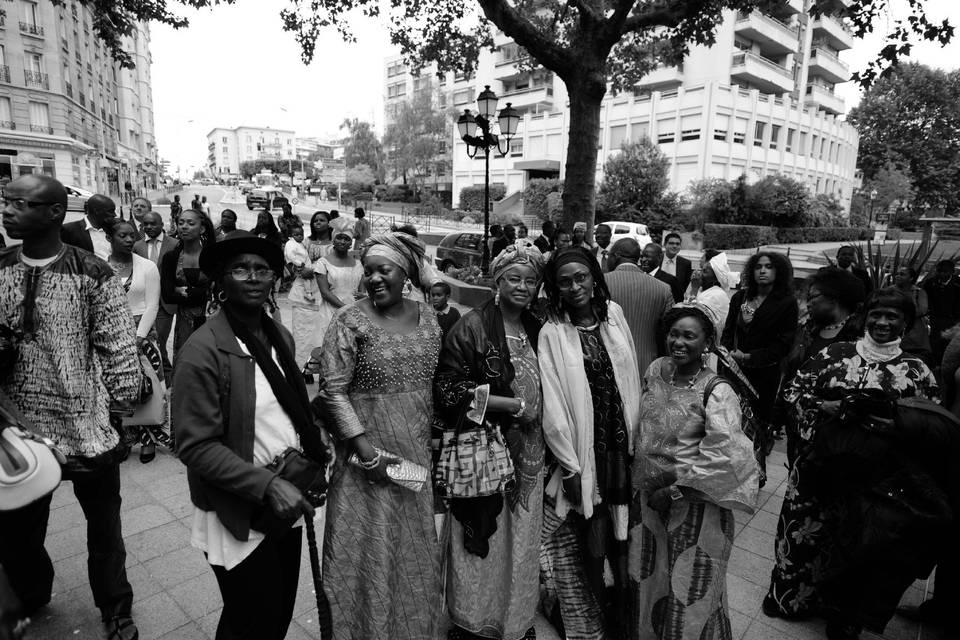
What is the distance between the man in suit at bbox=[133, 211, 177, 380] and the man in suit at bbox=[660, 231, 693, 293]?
5.60m

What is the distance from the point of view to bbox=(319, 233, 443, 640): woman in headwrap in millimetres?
2311

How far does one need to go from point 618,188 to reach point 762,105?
12.2 meters

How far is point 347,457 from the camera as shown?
2391mm

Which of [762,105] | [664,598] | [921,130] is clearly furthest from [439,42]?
[921,130]

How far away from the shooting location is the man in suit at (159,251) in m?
5.24

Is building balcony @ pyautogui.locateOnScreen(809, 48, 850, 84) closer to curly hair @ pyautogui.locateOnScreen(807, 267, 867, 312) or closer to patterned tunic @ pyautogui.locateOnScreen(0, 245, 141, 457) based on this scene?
curly hair @ pyautogui.locateOnScreen(807, 267, 867, 312)

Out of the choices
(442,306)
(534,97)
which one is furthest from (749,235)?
(442,306)

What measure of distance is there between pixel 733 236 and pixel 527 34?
2316 centimetres

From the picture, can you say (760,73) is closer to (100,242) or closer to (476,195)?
(476,195)

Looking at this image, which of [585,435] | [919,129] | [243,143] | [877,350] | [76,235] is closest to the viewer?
[585,435]

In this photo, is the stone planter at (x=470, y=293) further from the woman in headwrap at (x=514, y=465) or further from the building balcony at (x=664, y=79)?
the building balcony at (x=664, y=79)

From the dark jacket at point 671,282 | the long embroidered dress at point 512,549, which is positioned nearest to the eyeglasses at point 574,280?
the long embroidered dress at point 512,549

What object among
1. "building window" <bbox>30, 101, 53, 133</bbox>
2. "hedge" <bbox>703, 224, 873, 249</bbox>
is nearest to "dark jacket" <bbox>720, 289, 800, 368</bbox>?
"hedge" <bbox>703, 224, 873, 249</bbox>

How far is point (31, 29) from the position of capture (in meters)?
36.1
